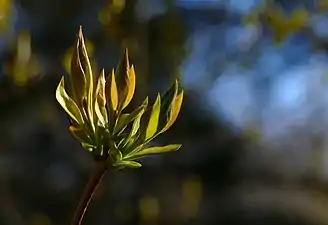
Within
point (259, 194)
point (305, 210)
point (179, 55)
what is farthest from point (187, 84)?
point (305, 210)

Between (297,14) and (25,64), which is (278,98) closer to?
(297,14)

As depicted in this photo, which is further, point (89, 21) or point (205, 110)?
point (205, 110)

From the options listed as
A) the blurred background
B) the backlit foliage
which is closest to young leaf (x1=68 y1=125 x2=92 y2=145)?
the backlit foliage

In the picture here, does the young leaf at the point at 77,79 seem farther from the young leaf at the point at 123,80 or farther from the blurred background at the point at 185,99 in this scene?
the blurred background at the point at 185,99

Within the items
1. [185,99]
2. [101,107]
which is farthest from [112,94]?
[185,99]

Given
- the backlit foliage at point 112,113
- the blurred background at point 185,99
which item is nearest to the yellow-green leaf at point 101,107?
the backlit foliage at point 112,113

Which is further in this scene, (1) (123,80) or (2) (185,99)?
(2) (185,99)

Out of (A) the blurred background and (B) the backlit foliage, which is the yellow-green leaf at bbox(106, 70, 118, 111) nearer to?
(B) the backlit foliage

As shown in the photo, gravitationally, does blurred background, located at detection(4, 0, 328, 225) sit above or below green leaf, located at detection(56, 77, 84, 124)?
below

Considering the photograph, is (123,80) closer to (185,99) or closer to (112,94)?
(112,94)
